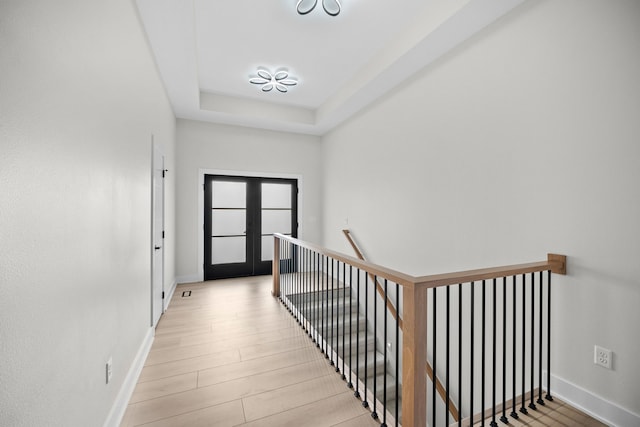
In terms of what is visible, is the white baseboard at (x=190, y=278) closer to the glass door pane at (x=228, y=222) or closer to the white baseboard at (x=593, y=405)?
the glass door pane at (x=228, y=222)

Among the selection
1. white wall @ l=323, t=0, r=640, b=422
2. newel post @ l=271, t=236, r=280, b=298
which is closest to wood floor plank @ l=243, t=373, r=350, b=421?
white wall @ l=323, t=0, r=640, b=422

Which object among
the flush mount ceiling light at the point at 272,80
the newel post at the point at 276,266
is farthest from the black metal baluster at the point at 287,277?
the flush mount ceiling light at the point at 272,80

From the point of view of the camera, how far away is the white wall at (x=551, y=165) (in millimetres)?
1683

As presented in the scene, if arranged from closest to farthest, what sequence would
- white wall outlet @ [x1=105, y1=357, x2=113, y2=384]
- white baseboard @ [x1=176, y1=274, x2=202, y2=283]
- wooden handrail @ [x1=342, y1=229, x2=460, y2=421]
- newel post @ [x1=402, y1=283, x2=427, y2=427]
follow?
newel post @ [x1=402, y1=283, x2=427, y2=427] → white wall outlet @ [x1=105, y1=357, x2=113, y2=384] → wooden handrail @ [x1=342, y1=229, x2=460, y2=421] → white baseboard @ [x1=176, y1=274, x2=202, y2=283]

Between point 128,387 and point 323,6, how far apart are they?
341cm

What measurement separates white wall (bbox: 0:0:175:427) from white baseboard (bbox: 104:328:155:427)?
0.05 meters

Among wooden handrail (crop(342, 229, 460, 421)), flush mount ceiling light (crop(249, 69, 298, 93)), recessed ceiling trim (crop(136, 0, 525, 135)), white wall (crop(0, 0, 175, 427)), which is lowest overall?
wooden handrail (crop(342, 229, 460, 421))

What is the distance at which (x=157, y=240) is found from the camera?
3.25 meters

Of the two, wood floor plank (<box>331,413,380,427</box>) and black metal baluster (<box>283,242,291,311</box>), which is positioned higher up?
black metal baluster (<box>283,242,291,311</box>)

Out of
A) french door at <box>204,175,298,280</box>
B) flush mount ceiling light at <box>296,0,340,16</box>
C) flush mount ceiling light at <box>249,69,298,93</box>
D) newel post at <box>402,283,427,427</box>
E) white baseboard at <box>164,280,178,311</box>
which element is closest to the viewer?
newel post at <box>402,283,427,427</box>

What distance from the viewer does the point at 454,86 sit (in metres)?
2.82

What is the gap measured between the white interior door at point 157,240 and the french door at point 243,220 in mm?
1699

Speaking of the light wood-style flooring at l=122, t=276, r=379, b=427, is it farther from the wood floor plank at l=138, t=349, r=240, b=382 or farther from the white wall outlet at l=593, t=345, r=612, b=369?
the white wall outlet at l=593, t=345, r=612, b=369

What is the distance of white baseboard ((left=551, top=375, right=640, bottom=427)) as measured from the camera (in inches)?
64.6
